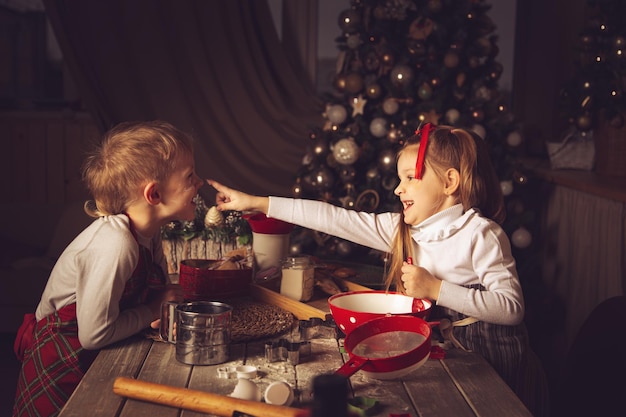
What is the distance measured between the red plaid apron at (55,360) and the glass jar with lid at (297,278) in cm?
37

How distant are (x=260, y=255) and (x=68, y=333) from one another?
0.61m

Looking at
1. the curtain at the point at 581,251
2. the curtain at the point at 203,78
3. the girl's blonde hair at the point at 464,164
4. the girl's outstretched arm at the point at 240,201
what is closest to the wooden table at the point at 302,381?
the girl's blonde hair at the point at 464,164

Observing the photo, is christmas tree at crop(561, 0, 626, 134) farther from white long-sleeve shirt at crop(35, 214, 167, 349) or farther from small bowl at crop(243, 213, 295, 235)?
white long-sleeve shirt at crop(35, 214, 167, 349)

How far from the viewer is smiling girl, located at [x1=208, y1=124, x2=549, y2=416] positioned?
185 cm

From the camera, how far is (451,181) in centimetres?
207

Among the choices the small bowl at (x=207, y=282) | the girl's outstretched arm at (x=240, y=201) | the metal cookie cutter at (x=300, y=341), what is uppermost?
the girl's outstretched arm at (x=240, y=201)

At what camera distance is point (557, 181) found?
4211 millimetres

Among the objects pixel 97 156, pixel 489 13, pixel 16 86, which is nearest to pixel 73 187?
pixel 16 86

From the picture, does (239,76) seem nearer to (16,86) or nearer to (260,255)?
(16,86)

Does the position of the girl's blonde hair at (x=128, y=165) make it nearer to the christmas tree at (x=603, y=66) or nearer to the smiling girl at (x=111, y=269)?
the smiling girl at (x=111, y=269)

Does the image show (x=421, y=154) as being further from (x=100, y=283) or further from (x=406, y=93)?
(x=406, y=93)

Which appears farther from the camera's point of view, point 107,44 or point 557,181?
point 107,44

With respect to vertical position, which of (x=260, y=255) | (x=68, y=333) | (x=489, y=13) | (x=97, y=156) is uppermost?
(x=489, y=13)

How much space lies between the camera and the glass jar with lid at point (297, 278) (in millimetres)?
2047
